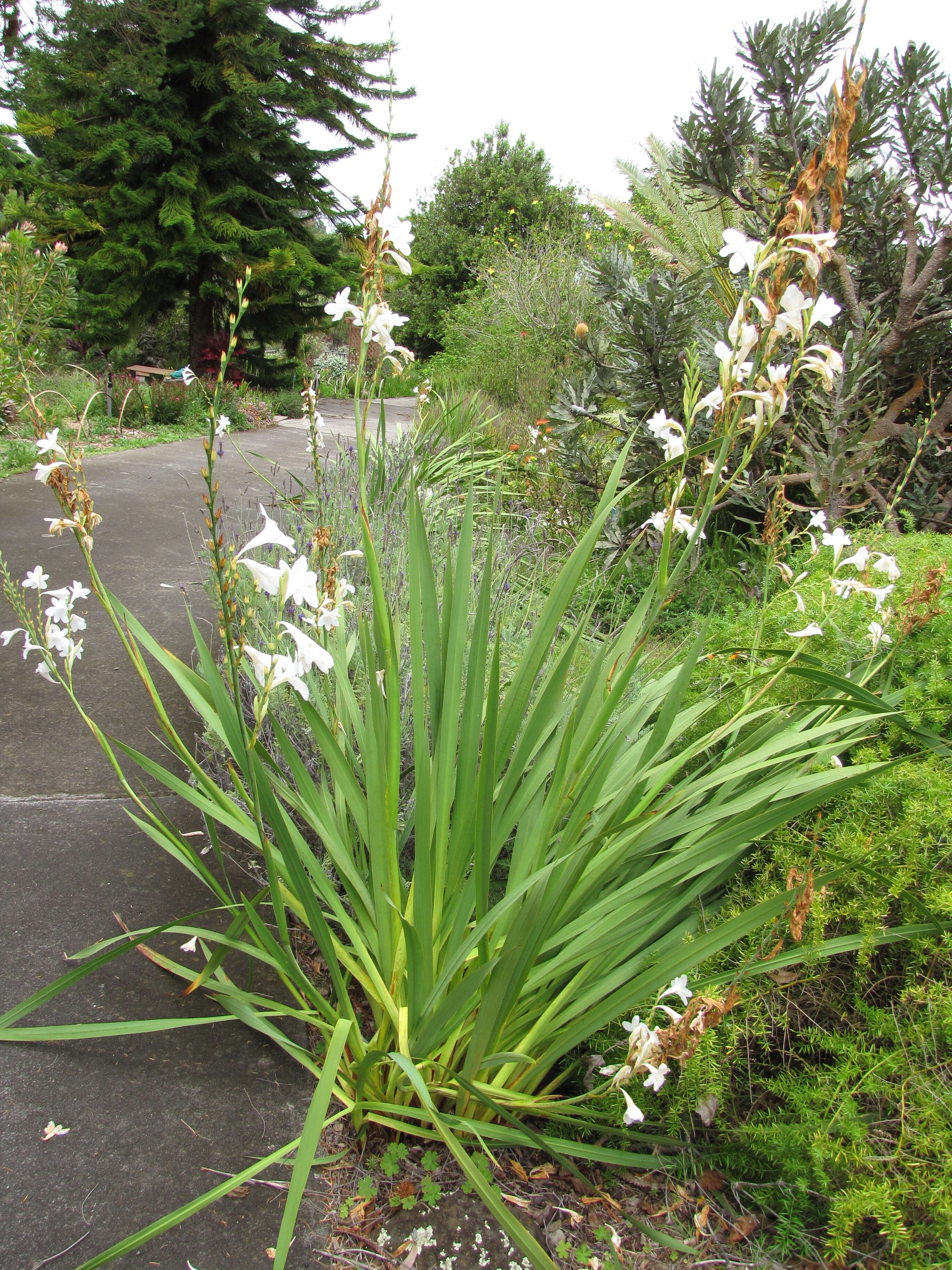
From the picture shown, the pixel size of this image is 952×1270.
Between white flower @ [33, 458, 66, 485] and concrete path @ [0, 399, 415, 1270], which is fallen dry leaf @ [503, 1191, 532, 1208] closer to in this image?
concrete path @ [0, 399, 415, 1270]

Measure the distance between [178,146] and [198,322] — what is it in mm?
2205

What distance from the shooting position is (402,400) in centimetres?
1930

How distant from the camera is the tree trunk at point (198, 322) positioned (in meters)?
10.9

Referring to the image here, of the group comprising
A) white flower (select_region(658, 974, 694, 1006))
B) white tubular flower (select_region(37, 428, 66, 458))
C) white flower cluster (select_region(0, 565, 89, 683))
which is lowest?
white flower (select_region(658, 974, 694, 1006))

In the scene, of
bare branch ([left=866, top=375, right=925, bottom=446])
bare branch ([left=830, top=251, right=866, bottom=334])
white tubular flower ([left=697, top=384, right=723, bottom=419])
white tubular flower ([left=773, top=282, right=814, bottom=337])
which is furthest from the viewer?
bare branch ([left=866, top=375, right=925, bottom=446])

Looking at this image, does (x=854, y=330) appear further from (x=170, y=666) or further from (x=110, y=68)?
(x=110, y=68)

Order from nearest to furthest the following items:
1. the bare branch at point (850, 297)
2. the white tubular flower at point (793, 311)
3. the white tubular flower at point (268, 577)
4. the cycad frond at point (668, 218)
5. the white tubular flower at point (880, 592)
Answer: the white tubular flower at point (268, 577) → the white tubular flower at point (793, 311) → the white tubular flower at point (880, 592) → the bare branch at point (850, 297) → the cycad frond at point (668, 218)

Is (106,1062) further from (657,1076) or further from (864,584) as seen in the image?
(864,584)

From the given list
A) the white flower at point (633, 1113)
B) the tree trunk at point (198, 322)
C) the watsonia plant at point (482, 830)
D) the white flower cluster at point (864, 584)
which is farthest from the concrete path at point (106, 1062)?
the tree trunk at point (198, 322)

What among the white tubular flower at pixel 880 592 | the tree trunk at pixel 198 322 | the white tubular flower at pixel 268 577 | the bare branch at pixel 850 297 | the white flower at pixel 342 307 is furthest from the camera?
the tree trunk at pixel 198 322

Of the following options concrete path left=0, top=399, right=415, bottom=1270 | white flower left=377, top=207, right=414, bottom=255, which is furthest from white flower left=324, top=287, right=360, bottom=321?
concrete path left=0, top=399, right=415, bottom=1270

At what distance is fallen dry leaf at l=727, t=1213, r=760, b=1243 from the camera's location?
1367mm

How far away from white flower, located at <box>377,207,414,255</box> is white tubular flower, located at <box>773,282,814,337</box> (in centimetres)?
61

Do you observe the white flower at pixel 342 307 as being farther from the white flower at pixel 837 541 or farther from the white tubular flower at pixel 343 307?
the white flower at pixel 837 541
